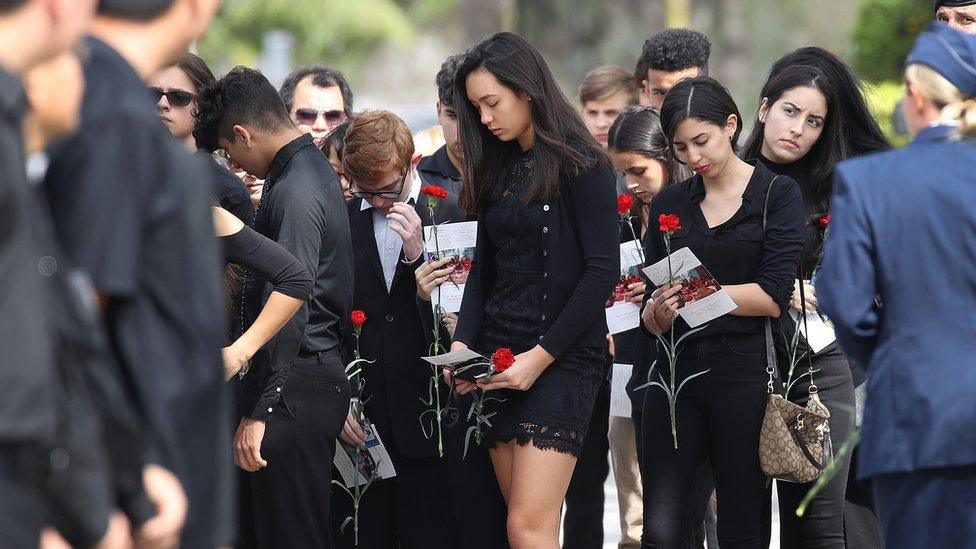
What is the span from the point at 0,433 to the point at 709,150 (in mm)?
3359

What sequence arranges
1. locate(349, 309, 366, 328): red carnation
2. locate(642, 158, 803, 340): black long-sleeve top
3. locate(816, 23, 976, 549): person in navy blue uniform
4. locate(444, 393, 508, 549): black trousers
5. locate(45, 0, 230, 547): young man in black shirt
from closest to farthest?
locate(45, 0, 230, 547): young man in black shirt, locate(816, 23, 976, 549): person in navy blue uniform, locate(444, 393, 508, 549): black trousers, locate(642, 158, 803, 340): black long-sleeve top, locate(349, 309, 366, 328): red carnation

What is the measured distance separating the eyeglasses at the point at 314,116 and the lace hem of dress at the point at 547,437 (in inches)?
108

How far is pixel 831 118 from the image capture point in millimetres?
5488

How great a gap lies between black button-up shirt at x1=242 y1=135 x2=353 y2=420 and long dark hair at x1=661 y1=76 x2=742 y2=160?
121 cm

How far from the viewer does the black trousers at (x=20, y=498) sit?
2.16 m

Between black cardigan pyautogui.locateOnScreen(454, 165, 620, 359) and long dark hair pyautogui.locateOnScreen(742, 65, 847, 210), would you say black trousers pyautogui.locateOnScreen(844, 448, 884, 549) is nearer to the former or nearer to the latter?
long dark hair pyautogui.locateOnScreen(742, 65, 847, 210)

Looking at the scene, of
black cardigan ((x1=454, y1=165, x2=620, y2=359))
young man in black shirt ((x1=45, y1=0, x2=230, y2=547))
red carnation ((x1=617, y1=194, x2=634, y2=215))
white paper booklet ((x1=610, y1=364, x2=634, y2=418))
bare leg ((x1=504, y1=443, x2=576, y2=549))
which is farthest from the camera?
white paper booklet ((x1=610, y1=364, x2=634, y2=418))

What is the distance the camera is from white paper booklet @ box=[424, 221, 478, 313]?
16.9 feet

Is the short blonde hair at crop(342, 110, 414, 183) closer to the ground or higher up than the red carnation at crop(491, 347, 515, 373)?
higher up

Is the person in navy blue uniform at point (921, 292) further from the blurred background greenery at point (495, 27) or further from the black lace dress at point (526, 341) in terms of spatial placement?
the blurred background greenery at point (495, 27)

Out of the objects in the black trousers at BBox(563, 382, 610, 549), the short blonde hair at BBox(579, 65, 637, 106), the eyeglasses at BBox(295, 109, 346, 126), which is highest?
the short blonde hair at BBox(579, 65, 637, 106)

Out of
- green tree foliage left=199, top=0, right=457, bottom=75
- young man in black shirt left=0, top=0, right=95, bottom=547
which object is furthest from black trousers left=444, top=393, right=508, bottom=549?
green tree foliage left=199, top=0, right=457, bottom=75

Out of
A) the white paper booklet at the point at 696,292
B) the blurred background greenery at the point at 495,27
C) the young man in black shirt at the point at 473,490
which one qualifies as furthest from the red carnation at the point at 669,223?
the blurred background greenery at the point at 495,27

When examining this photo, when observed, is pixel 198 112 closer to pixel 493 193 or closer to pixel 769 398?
pixel 493 193
